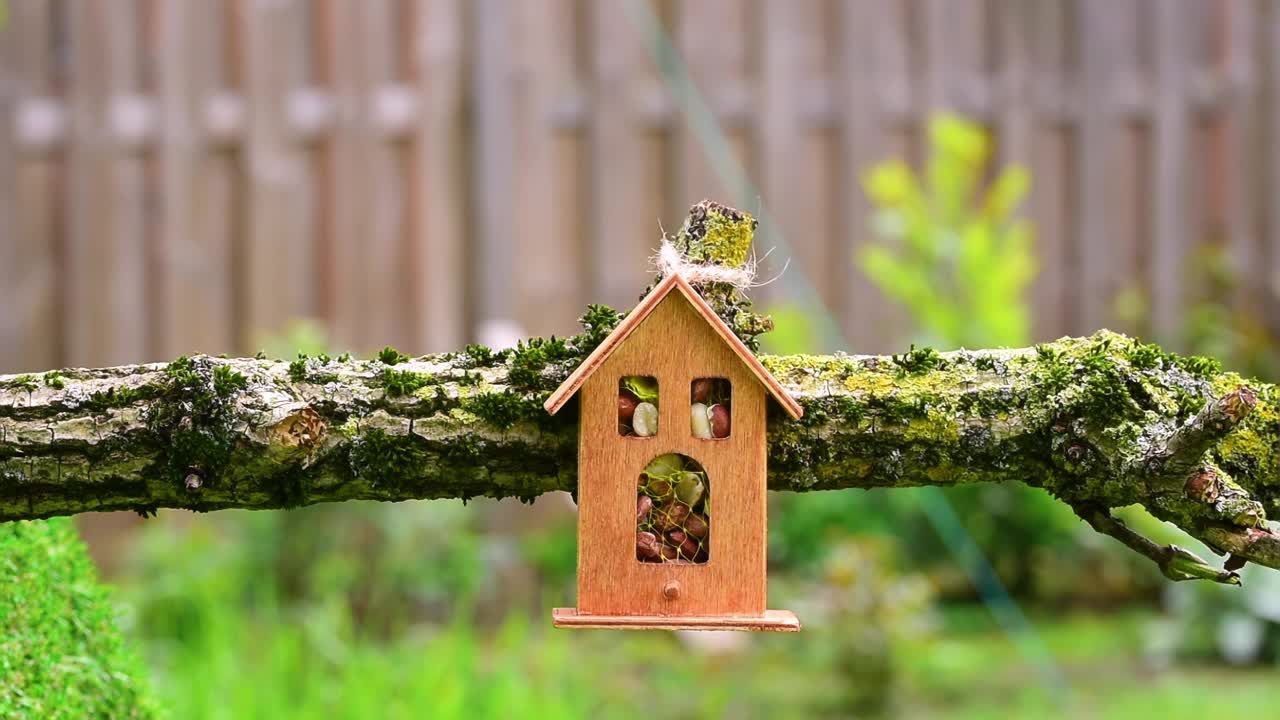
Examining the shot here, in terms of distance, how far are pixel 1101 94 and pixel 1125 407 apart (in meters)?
3.41

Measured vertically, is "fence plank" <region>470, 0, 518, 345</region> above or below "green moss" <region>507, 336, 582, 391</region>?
above

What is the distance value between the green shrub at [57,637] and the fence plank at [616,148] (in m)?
2.65

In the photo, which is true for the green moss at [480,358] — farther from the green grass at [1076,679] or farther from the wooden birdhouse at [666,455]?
the green grass at [1076,679]

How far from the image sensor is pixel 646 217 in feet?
14.0

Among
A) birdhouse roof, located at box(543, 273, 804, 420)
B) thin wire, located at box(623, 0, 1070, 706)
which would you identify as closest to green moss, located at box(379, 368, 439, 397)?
birdhouse roof, located at box(543, 273, 804, 420)

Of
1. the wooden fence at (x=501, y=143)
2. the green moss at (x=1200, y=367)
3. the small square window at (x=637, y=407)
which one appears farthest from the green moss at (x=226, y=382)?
the wooden fence at (x=501, y=143)

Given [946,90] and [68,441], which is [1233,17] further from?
[68,441]

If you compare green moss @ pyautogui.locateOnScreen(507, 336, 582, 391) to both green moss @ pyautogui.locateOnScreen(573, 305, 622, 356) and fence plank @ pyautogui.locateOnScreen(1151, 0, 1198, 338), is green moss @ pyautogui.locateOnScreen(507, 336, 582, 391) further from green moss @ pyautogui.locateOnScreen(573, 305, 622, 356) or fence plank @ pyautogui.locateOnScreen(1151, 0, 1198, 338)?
fence plank @ pyautogui.locateOnScreen(1151, 0, 1198, 338)

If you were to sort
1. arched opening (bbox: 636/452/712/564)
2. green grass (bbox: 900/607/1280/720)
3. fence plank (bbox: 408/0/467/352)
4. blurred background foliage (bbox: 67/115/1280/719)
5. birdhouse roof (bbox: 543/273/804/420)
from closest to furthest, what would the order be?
birdhouse roof (bbox: 543/273/804/420)
arched opening (bbox: 636/452/712/564)
blurred background foliage (bbox: 67/115/1280/719)
green grass (bbox: 900/607/1280/720)
fence plank (bbox: 408/0/467/352)

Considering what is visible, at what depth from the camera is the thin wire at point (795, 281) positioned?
3.85 metres

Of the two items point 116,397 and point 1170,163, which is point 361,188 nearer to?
point 1170,163

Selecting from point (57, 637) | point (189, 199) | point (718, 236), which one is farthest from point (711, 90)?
point (57, 637)

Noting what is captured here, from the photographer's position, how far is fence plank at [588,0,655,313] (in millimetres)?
4176

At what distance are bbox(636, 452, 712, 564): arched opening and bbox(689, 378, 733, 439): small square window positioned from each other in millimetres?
36
